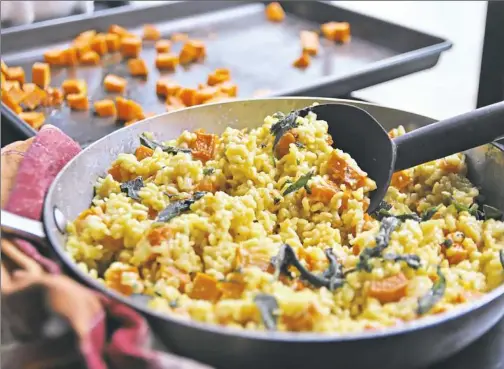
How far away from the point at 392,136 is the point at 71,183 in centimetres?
64

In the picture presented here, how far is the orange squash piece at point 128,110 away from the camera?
6.98 feet

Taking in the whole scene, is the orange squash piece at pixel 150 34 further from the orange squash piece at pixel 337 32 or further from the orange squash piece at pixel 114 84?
the orange squash piece at pixel 337 32

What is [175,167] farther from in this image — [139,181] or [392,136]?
[392,136]

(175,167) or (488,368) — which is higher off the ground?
(175,167)

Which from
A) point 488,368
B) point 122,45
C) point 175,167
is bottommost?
point 122,45

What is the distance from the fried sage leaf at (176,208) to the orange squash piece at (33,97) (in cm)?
117

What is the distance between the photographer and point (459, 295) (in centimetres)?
104

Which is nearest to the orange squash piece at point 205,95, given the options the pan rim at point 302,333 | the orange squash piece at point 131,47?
the orange squash piece at point 131,47

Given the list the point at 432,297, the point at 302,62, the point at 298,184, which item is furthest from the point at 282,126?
the point at 302,62

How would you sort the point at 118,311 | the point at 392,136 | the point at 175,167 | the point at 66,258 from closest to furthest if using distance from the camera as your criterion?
the point at 118,311, the point at 66,258, the point at 175,167, the point at 392,136

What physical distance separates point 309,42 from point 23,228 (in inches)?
72.7

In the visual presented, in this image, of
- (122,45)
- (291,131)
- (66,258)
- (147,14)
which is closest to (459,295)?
(291,131)

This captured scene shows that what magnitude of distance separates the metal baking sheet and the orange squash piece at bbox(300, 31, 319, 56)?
3 cm

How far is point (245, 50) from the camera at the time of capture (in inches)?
106
